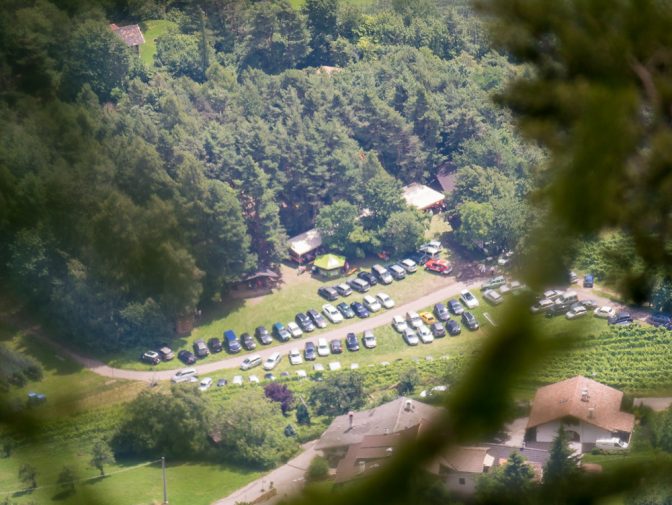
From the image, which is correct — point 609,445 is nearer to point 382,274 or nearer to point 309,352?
point 309,352

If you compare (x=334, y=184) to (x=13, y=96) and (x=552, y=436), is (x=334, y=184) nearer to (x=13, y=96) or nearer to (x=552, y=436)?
(x=13, y=96)

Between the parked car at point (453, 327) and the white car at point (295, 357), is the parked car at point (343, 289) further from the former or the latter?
the parked car at point (453, 327)

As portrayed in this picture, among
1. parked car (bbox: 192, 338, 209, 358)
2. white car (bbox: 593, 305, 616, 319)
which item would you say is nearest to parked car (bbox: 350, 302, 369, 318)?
parked car (bbox: 192, 338, 209, 358)

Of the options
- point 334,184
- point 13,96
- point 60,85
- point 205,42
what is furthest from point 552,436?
point 205,42

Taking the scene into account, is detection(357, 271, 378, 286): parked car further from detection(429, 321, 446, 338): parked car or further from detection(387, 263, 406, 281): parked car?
detection(429, 321, 446, 338): parked car

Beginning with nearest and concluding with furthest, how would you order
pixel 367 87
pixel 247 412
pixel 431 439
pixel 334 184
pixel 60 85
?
pixel 431 439, pixel 60 85, pixel 247 412, pixel 334 184, pixel 367 87

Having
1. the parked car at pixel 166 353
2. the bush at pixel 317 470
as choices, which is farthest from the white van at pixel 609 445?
the parked car at pixel 166 353
